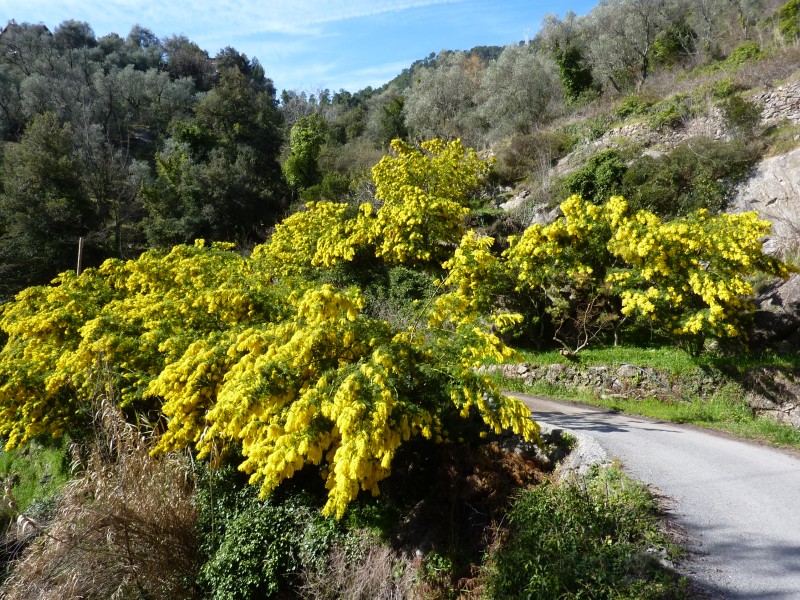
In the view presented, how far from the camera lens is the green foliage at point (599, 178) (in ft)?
46.2

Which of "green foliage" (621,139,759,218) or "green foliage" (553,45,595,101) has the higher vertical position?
"green foliage" (553,45,595,101)

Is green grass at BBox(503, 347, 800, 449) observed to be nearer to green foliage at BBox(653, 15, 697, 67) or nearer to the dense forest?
the dense forest

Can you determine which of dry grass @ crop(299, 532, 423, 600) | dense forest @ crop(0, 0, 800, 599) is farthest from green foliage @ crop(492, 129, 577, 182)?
dry grass @ crop(299, 532, 423, 600)

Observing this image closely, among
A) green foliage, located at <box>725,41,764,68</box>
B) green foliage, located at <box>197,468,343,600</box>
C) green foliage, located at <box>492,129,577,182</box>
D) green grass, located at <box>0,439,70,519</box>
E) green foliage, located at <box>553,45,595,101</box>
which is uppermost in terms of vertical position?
green foliage, located at <box>553,45,595,101</box>

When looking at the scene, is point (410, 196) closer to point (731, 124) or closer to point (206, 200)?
point (731, 124)

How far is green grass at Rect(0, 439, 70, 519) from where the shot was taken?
1000 cm

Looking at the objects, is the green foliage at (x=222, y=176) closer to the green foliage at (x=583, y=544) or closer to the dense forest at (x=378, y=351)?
the dense forest at (x=378, y=351)

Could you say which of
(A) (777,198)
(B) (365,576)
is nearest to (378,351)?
(B) (365,576)

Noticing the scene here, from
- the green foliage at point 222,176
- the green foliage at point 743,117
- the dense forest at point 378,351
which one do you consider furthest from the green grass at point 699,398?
the green foliage at point 222,176

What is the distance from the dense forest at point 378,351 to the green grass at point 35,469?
12cm

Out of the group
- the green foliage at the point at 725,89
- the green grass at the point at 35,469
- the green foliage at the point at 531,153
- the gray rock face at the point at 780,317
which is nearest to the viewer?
the gray rock face at the point at 780,317

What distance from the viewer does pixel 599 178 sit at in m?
14.2

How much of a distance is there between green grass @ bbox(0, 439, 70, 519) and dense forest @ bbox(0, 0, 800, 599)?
0.12 m

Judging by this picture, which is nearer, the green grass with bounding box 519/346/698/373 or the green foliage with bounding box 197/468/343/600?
the green foliage with bounding box 197/468/343/600
